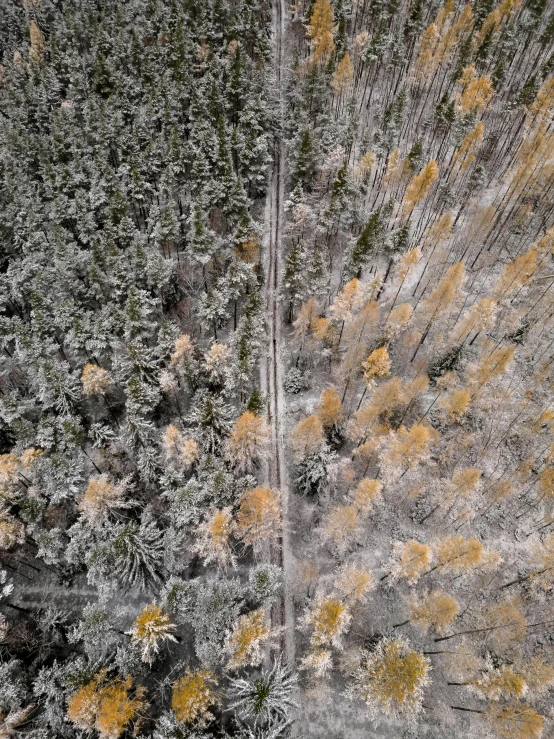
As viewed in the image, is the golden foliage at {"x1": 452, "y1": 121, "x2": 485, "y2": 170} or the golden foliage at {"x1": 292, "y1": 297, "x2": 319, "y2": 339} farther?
the golden foliage at {"x1": 452, "y1": 121, "x2": 485, "y2": 170}

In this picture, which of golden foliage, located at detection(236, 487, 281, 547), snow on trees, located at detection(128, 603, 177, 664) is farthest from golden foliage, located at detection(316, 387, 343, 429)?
snow on trees, located at detection(128, 603, 177, 664)

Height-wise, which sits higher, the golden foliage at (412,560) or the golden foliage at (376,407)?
the golden foliage at (376,407)

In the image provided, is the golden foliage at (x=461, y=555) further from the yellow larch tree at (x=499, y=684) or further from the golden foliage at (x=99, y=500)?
→ the golden foliage at (x=99, y=500)

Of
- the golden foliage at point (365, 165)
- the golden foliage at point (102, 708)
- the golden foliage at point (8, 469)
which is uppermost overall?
the golden foliage at point (365, 165)

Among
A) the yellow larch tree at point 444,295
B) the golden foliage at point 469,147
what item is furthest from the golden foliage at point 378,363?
the golden foliage at point 469,147

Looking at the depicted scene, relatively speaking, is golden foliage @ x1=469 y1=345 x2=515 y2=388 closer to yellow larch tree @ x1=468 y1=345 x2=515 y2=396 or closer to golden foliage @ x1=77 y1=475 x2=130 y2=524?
yellow larch tree @ x1=468 y1=345 x2=515 y2=396

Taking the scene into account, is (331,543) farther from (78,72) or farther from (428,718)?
(78,72)
